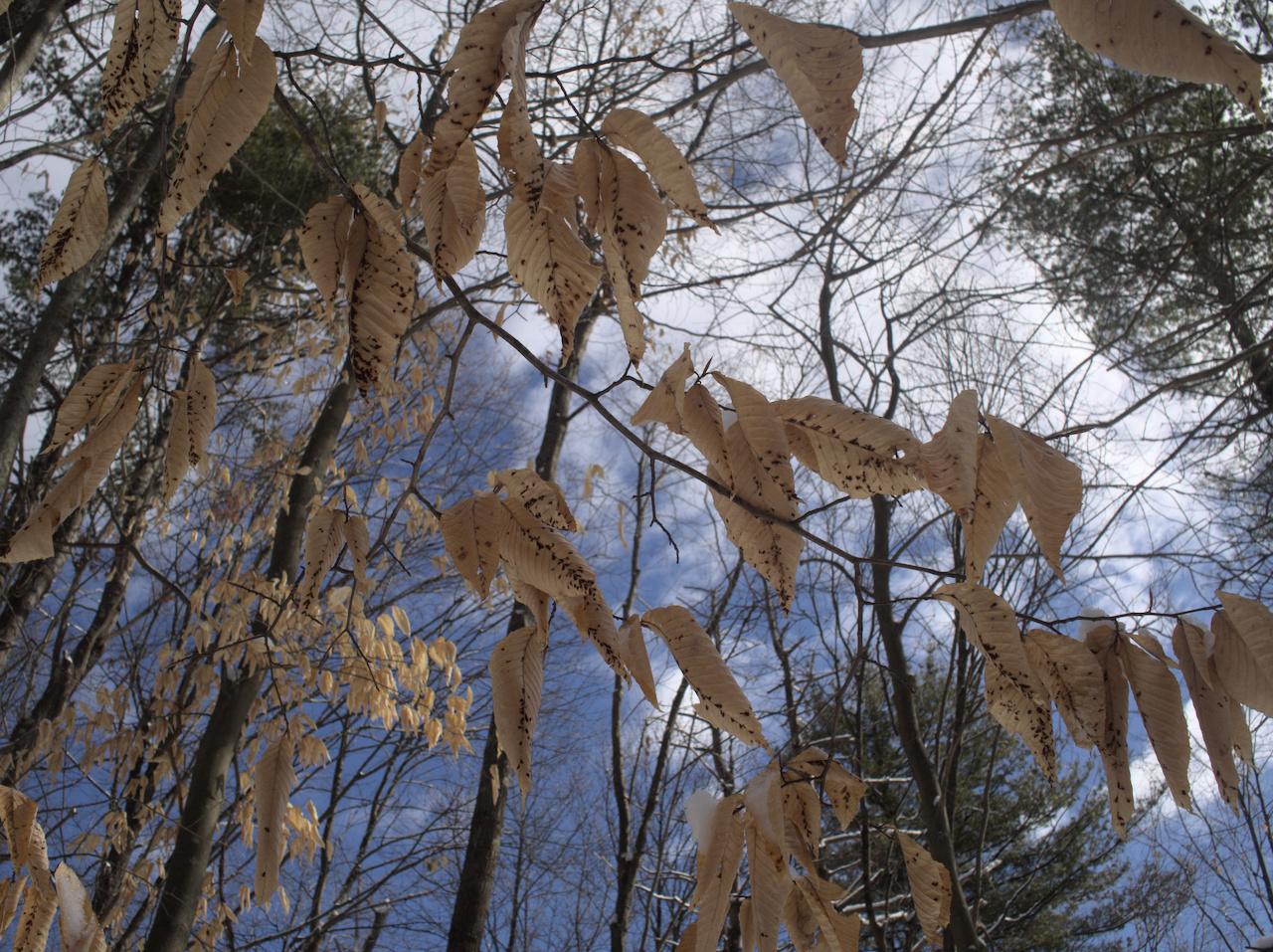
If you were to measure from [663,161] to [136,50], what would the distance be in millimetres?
354

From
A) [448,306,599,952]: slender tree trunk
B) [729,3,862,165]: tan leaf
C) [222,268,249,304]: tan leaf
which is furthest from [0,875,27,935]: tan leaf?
[448,306,599,952]: slender tree trunk

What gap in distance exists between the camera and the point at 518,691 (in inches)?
24.7

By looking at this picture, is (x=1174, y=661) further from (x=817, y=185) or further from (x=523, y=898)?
(x=523, y=898)

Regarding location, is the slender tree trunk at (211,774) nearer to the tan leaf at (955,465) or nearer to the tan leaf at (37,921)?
the tan leaf at (37,921)

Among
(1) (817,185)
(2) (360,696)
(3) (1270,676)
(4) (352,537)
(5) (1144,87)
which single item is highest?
(5) (1144,87)

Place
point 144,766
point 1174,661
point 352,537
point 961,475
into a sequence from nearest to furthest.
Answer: point 961,475 < point 1174,661 < point 352,537 < point 144,766

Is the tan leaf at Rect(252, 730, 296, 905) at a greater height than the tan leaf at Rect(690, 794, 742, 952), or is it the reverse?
the tan leaf at Rect(252, 730, 296, 905)

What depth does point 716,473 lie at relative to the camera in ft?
1.91

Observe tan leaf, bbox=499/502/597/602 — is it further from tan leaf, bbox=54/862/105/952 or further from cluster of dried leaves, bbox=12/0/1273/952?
tan leaf, bbox=54/862/105/952

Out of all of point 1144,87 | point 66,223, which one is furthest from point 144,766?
point 1144,87

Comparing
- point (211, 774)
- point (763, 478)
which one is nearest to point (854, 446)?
point (763, 478)

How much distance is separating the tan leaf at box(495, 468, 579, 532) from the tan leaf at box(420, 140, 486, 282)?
0.19 metres

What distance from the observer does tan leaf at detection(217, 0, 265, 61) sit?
492mm

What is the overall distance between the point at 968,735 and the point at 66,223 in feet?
12.2
